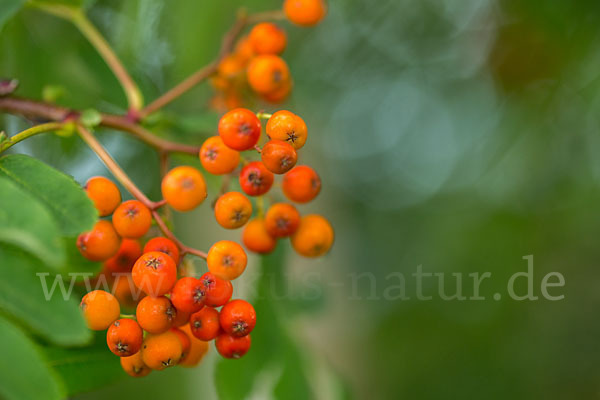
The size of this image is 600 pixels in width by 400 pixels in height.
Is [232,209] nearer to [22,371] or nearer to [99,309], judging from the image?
[99,309]

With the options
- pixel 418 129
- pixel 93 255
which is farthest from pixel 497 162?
pixel 93 255

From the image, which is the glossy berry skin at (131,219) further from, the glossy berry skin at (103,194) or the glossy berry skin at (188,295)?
the glossy berry skin at (188,295)

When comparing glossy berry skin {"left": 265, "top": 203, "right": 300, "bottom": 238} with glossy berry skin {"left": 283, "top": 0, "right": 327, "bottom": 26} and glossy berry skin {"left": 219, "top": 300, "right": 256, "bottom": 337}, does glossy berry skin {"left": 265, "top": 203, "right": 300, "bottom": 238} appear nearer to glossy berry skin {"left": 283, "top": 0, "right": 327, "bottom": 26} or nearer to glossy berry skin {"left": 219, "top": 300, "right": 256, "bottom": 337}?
glossy berry skin {"left": 219, "top": 300, "right": 256, "bottom": 337}

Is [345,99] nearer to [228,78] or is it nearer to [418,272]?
[418,272]

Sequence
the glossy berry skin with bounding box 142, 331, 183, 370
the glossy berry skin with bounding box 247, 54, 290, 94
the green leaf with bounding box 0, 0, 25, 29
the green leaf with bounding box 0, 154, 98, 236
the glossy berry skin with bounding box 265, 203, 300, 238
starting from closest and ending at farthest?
the green leaf with bounding box 0, 154, 98, 236 < the glossy berry skin with bounding box 142, 331, 183, 370 < the green leaf with bounding box 0, 0, 25, 29 < the glossy berry skin with bounding box 265, 203, 300, 238 < the glossy berry skin with bounding box 247, 54, 290, 94

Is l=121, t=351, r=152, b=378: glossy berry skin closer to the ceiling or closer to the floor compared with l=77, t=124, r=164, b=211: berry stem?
closer to the floor

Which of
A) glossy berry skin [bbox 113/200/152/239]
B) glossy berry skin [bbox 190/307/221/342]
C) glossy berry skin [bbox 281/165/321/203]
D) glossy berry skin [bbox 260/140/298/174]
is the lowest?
glossy berry skin [bbox 190/307/221/342]

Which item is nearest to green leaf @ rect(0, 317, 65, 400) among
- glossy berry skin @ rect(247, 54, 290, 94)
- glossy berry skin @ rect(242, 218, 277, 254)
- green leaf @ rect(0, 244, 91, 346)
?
green leaf @ rect(0, 244, 91, 346)

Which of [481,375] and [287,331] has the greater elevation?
[287,331]
